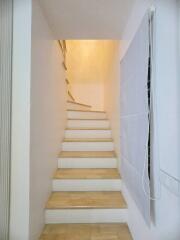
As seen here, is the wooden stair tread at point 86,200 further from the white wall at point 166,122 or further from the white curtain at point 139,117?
the white wall at point 166,122

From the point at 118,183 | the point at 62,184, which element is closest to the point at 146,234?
the point at 118,183

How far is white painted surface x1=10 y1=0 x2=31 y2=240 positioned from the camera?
4.84 feet

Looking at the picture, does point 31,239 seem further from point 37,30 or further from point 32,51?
point 37,30

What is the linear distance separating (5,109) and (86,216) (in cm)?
141

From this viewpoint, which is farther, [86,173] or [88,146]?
[88,146]

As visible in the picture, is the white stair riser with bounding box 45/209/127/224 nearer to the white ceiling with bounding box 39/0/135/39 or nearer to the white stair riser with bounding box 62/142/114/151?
the white stair riser with bounding box 62/142/114/151

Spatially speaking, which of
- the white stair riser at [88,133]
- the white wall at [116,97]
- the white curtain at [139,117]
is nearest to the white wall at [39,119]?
the white curtain at [139,117]

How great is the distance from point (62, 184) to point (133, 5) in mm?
2082

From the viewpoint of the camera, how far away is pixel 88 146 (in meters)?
3.18

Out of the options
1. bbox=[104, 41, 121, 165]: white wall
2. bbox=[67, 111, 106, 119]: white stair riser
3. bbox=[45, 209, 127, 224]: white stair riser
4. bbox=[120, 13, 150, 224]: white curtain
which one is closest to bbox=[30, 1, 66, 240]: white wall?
bbox=[45, 209, 127, 224]: white stair riser

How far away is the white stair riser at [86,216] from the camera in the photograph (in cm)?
208

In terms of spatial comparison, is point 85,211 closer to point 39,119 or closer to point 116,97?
point 39,119

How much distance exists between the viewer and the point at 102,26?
83.9 inches

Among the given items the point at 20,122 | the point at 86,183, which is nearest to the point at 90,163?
the point at 86,183
